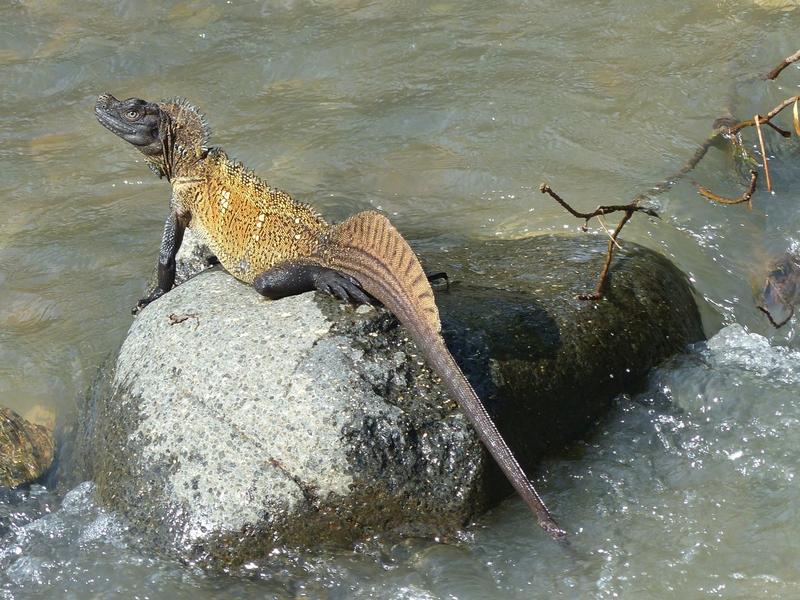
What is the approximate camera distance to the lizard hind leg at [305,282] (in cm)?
471

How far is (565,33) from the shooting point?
901cm

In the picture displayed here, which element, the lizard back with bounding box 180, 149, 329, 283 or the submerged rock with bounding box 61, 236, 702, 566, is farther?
the lizard back with bounding box 180, 149, 329, 283

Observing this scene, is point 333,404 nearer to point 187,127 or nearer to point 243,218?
point 243,218

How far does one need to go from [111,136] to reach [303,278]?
4434 mm

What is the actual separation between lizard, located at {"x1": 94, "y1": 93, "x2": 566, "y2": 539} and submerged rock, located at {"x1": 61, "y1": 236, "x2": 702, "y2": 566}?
18cm

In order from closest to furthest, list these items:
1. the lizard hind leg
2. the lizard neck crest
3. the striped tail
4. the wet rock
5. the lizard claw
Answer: the striped tail
the lizard hind leg
the wet rock
the lizard claw
the lizard neck crest

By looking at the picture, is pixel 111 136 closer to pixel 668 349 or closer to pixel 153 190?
pixel 153 190

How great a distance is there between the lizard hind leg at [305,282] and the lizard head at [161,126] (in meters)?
1.50

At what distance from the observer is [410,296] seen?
4309mm

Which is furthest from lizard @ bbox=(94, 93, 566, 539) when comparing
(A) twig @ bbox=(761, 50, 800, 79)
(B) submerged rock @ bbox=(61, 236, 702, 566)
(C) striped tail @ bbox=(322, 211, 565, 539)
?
(A) twig @ bbox=(761, 50, 800, 79)

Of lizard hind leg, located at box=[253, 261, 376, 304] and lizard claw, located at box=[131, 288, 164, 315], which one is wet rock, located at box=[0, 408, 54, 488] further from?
lizard hind leg, located at box=[253, 261, 376, 304]

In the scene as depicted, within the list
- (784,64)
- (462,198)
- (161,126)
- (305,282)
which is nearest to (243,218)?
(305,282)

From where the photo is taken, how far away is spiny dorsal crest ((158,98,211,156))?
6.27m

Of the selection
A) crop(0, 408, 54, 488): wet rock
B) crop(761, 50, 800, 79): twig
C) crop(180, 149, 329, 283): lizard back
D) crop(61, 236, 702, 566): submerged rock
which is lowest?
crop(0, 408, 54, 488): wet rock
